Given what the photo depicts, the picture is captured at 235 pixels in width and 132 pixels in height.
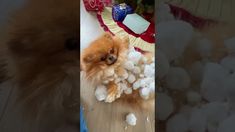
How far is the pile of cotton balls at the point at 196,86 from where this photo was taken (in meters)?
1.26

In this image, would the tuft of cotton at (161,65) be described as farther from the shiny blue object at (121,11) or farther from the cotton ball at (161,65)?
the shiny blue object at (121,11)

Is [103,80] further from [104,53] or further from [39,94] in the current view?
[39,94]

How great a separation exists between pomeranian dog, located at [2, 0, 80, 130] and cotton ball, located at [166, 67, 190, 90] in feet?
1.12

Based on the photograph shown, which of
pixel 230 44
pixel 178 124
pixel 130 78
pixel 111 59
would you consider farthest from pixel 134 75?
pixel 230 44

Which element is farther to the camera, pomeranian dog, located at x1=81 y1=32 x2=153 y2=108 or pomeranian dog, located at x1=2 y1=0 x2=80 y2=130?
pomeranian dog, located at x1=81 y1=32 x2=153 y2=108

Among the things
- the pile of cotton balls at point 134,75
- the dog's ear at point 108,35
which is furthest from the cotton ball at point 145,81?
the dog's ear at point 108,35

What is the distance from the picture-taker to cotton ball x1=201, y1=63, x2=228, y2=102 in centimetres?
127

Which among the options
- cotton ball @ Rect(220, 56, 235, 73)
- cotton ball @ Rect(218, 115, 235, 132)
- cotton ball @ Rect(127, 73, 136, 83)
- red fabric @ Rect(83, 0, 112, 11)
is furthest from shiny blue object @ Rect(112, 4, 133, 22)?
cotton ball @ Rect(218, 115, 235, 132)

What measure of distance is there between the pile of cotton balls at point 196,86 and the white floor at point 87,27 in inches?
15.0

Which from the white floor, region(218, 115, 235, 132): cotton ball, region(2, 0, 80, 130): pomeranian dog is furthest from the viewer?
the white floor

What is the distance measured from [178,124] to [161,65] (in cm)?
22

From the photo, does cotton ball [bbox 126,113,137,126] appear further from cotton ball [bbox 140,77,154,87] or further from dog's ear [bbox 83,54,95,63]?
dog's ear [bbox 83,54,95,63]

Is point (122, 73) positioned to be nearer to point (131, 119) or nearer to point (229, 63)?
point (131, 119)

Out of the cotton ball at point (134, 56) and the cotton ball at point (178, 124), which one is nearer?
the cotton ball at point (178, 124)
